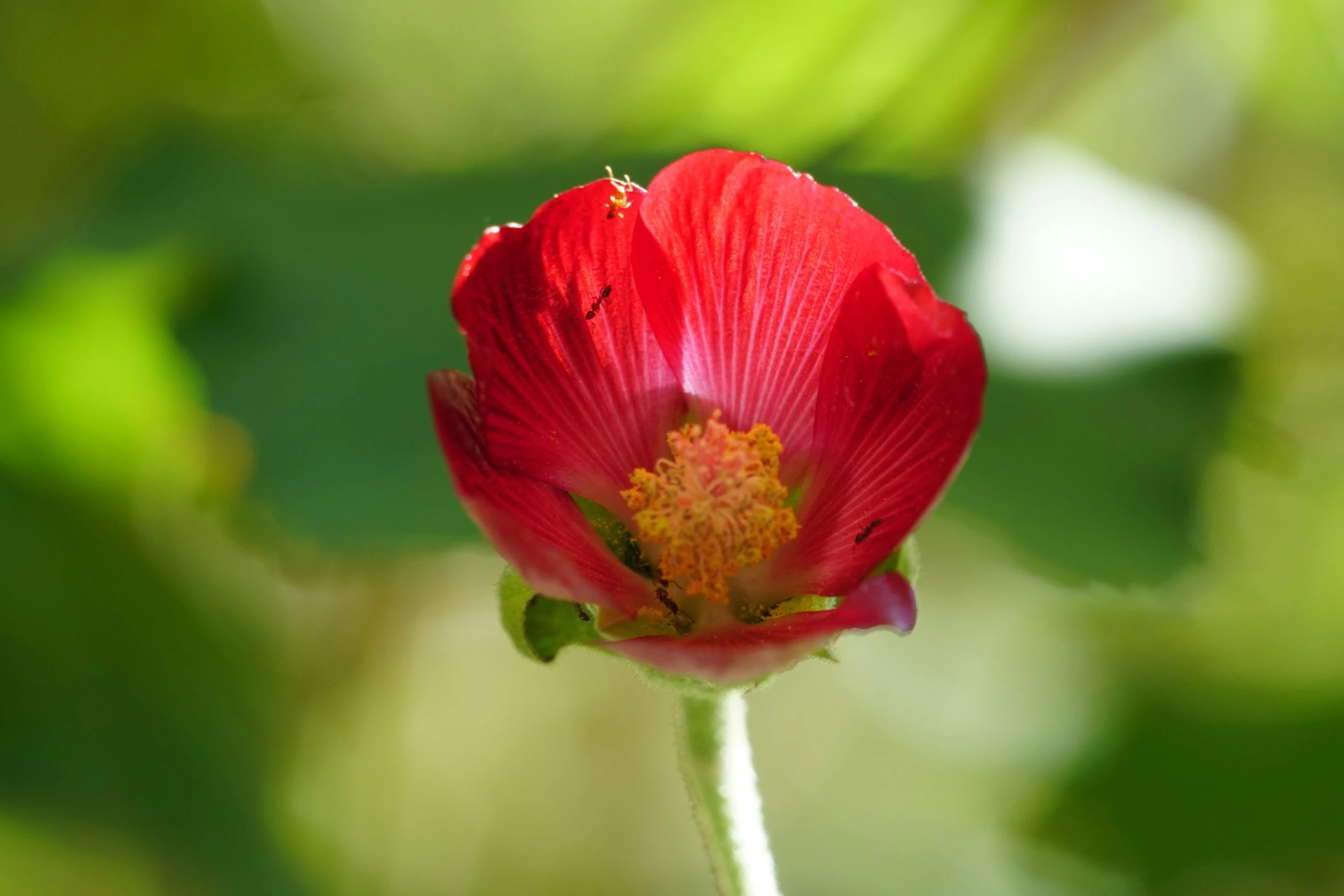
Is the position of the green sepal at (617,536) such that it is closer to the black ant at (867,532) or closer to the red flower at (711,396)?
the red flower at (711,396)

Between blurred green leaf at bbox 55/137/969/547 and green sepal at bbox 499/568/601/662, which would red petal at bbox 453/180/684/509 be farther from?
blurred green leaf at bbox 55/137/969/547

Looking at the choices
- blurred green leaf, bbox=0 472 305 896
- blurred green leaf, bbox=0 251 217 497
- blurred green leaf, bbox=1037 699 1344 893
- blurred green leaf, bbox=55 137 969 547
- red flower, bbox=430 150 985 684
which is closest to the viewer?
red flower, bbox=430 150 985 684

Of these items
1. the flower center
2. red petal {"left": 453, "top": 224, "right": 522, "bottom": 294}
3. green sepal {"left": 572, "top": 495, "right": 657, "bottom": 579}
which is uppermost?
red petal {"left": 453, "top": 224, "right": 522, "bottom": 294}

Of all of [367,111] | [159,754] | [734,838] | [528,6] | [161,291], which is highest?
[528,6]

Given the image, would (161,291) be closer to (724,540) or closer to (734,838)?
(724,540)

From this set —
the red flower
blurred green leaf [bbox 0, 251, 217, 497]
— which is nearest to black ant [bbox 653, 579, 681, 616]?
the red flower

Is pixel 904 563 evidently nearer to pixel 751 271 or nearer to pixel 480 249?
pixel 751 271

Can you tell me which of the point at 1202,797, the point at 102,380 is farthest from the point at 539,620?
the point at 1202,797

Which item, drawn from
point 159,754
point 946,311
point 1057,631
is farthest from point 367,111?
point 946,311
